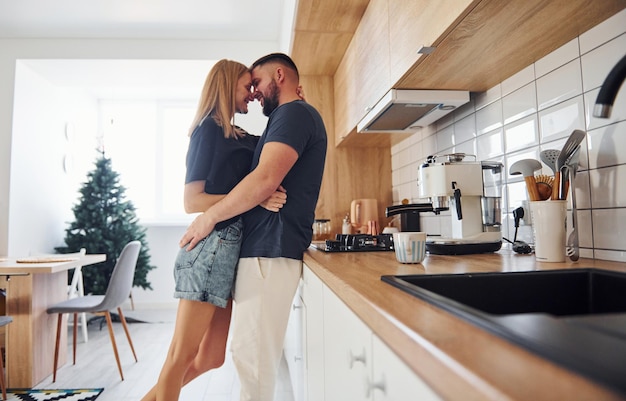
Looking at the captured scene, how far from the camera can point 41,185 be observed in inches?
159

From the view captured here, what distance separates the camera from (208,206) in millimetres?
1500

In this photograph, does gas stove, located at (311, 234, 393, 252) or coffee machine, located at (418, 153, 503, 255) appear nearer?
coffee machine, located at (418, 153, 503, 255)

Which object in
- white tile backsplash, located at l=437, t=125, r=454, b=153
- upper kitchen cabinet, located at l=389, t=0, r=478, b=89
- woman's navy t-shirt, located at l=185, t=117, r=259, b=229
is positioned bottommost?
woman's navy t-shirt, located at l=185, t=117, r=259, b=229

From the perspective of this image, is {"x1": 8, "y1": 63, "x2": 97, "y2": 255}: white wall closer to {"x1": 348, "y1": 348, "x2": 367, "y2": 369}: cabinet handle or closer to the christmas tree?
the christmas tree

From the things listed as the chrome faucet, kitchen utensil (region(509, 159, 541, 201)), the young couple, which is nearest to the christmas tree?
the young couple

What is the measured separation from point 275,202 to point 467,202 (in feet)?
2.18

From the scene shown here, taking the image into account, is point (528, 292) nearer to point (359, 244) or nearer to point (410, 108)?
point (359, 244)

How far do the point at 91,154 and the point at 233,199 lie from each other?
15.1 ft

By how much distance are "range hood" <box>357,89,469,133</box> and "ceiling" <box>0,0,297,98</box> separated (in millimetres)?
1289

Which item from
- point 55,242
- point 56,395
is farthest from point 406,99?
point 55,242

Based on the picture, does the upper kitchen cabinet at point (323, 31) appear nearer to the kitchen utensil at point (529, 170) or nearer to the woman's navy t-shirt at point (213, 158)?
the woman's navy t-shirt at point (213, 158)

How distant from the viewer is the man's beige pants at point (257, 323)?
140 centimetres

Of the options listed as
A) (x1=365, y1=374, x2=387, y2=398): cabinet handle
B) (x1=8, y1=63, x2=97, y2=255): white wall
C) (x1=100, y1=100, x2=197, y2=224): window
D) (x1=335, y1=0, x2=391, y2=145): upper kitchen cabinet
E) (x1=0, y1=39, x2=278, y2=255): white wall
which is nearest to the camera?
(x1=365, y1=374, x2=387, y2=398): cabinet handle

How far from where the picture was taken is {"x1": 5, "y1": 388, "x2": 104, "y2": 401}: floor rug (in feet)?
7.82
